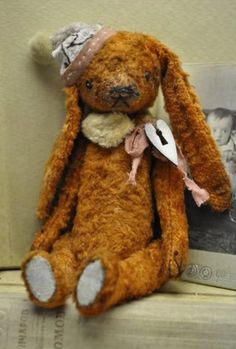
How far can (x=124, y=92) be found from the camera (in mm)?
812

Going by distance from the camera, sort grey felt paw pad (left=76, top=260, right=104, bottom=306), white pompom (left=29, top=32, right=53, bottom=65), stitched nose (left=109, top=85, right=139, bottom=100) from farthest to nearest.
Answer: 1. white pompom (left=29, top=32, right=53, bottom=65)
2. stitched nose (left=109, top=85, right=139, bottom=100)
3. grey felt paw pad (left=76, top=260, right=104, bottom=306)

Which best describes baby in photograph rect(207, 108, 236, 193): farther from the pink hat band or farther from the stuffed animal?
the pink hat band

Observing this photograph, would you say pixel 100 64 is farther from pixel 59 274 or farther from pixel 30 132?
pixel 59 274

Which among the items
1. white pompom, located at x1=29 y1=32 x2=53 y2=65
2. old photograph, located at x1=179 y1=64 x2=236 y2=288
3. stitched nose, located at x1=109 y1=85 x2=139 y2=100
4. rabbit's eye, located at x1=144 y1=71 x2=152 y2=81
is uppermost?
white pompom, located at x1=29 y1=32 x2=53 y2=65

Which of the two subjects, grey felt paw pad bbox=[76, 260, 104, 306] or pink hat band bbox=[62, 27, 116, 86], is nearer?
grey felt paw pad bbox=[76, 260, 104, 306]

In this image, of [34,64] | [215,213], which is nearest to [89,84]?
[34,64]

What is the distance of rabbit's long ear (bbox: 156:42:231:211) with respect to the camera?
2.79ft

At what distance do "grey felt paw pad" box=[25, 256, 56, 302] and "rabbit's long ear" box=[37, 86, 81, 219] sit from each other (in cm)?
19

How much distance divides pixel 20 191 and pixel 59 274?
0.31m

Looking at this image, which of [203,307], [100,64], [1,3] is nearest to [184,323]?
[203,307]

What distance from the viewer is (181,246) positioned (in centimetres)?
82

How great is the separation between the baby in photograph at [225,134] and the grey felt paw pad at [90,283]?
12.5 inches

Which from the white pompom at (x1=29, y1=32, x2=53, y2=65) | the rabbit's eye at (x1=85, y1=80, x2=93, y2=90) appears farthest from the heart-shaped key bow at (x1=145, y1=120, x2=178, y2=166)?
the white pompom at (x1=29, y1=32, x2=53, y2=65)

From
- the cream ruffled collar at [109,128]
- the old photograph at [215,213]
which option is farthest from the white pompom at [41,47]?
the old photograph at [215,213]
